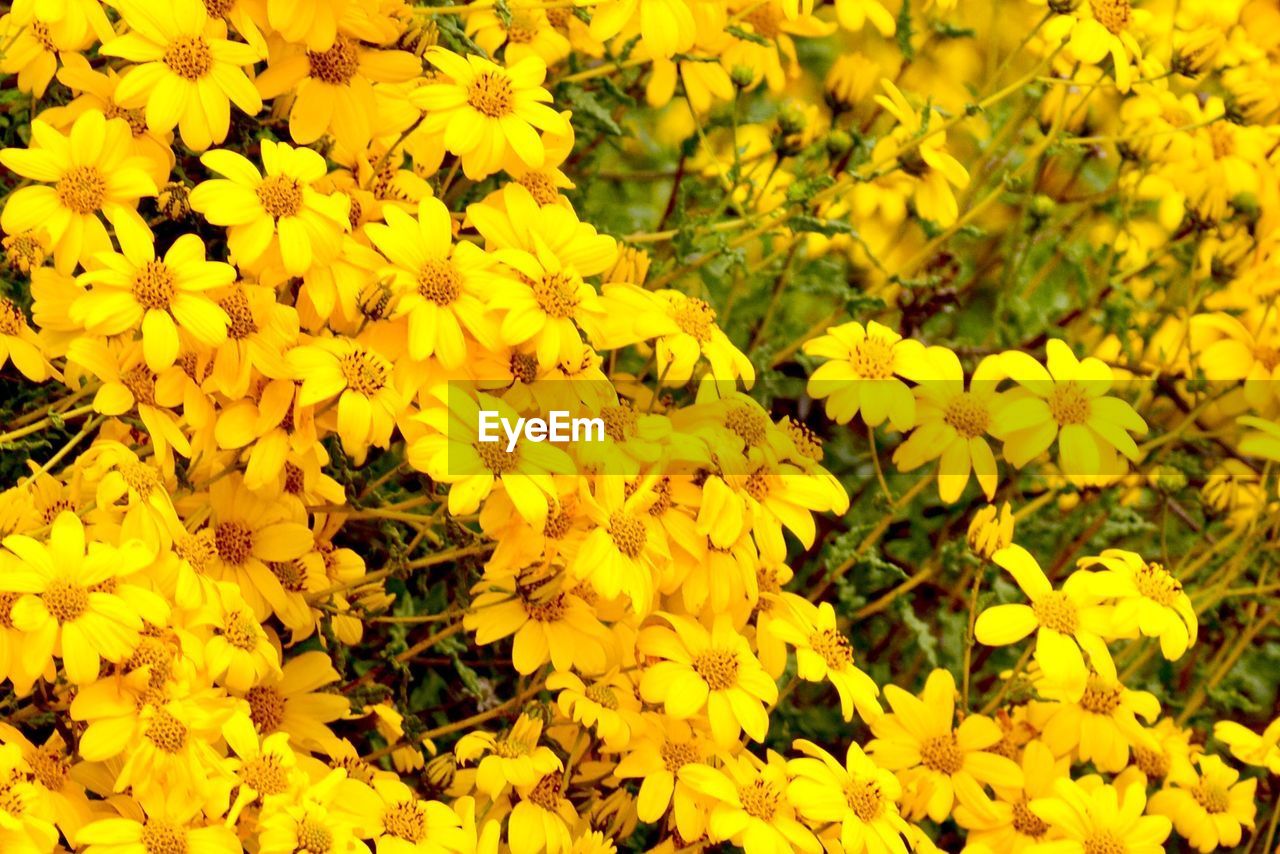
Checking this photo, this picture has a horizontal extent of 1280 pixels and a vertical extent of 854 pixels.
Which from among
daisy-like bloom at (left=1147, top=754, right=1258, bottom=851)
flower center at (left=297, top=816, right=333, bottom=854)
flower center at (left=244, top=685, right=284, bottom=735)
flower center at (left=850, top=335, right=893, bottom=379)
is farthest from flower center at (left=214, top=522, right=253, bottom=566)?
daisy-like bloom at (left=1147, top=754, right=1258, bottom=851)

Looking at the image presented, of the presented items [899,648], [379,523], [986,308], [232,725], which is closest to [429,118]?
[379,523]

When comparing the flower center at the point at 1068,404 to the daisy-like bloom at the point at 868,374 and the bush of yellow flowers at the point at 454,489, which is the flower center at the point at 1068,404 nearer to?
the bush of yellow flowers at the point at 454,489

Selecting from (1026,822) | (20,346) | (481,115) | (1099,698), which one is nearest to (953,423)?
(1099,698)

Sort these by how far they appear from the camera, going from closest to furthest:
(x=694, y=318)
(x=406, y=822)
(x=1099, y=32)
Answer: (x=406, y=822)
(x=694, y=318)
(x=1099, y=32)

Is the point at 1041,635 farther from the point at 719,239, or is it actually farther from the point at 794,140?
the point at 794,140

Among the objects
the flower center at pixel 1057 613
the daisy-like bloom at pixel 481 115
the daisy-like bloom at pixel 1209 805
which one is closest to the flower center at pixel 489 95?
the daisy-like bloom at pixel 481 115

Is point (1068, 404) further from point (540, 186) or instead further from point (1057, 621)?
point (540, 186)
